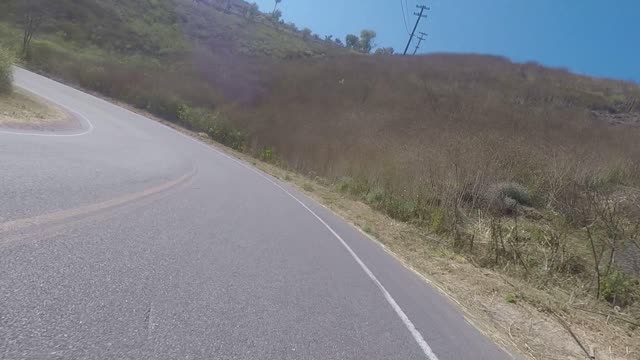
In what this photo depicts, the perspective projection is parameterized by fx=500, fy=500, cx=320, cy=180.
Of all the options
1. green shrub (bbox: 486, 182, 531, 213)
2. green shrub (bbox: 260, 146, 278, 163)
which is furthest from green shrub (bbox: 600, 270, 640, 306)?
green shrub (bbox: 260, 146, 278, 163)

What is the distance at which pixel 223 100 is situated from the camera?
38219 mm

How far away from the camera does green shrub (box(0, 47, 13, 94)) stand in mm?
17388

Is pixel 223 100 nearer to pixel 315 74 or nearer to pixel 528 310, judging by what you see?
pixel 315 74

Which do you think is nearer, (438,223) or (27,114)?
(438,223)

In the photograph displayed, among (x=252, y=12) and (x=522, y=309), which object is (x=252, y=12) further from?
(x=522, y=309)

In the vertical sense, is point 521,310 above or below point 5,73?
below

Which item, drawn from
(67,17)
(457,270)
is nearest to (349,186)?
(457,270)

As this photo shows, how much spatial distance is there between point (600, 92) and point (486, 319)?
38.7 metres

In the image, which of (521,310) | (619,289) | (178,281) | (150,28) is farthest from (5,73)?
(150,28)

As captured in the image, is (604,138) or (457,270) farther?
(604,138)

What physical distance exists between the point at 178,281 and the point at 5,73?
16957 mm

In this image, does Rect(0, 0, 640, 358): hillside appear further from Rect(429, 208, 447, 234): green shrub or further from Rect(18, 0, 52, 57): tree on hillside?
Rect(18, 0, 52, 57): tree on hillside

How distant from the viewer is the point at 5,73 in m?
17.8

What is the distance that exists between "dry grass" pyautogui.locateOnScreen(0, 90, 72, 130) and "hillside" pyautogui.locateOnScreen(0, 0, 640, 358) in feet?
35.3
